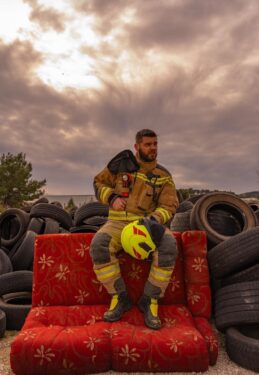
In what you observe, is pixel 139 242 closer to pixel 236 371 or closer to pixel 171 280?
pixel 171 280

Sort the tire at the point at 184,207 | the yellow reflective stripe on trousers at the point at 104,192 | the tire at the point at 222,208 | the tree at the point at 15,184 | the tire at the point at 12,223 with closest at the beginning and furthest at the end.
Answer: the yellow reflective stripe on trousers at the point at 104,192 < the tire at the point at 222,208 < the tire at the point at 184,207 < the tire at the point at 12,223 < the tree at the point at 15,184

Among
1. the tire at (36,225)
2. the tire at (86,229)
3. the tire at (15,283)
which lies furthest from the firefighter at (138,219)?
the tire at (36,225)

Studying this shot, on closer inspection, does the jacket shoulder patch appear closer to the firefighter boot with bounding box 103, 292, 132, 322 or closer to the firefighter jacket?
the firefighter jacket

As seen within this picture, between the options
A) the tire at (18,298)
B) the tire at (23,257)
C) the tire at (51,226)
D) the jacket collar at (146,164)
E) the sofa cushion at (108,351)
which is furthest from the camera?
the tire at (51,226)

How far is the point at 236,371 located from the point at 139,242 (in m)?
1.45

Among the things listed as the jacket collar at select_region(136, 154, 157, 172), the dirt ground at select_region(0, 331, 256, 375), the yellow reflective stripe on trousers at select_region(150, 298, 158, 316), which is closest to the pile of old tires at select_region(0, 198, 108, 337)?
the dirt ground at select_region(0, 331, 256, 375)

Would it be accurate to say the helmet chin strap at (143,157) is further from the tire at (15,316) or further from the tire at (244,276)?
the tire at (15,316)

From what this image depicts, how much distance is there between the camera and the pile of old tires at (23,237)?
4.61 meters

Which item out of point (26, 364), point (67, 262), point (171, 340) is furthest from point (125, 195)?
point (26, 364)

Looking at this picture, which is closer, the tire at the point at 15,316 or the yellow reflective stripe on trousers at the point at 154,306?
the yellow reflective stripe on trousers at the point at 154,306

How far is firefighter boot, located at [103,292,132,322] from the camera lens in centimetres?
362

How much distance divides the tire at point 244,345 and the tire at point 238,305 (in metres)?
0.12

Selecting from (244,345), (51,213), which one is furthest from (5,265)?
(244,345)

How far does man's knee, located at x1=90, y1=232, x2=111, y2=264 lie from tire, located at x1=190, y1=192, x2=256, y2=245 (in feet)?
6.98
